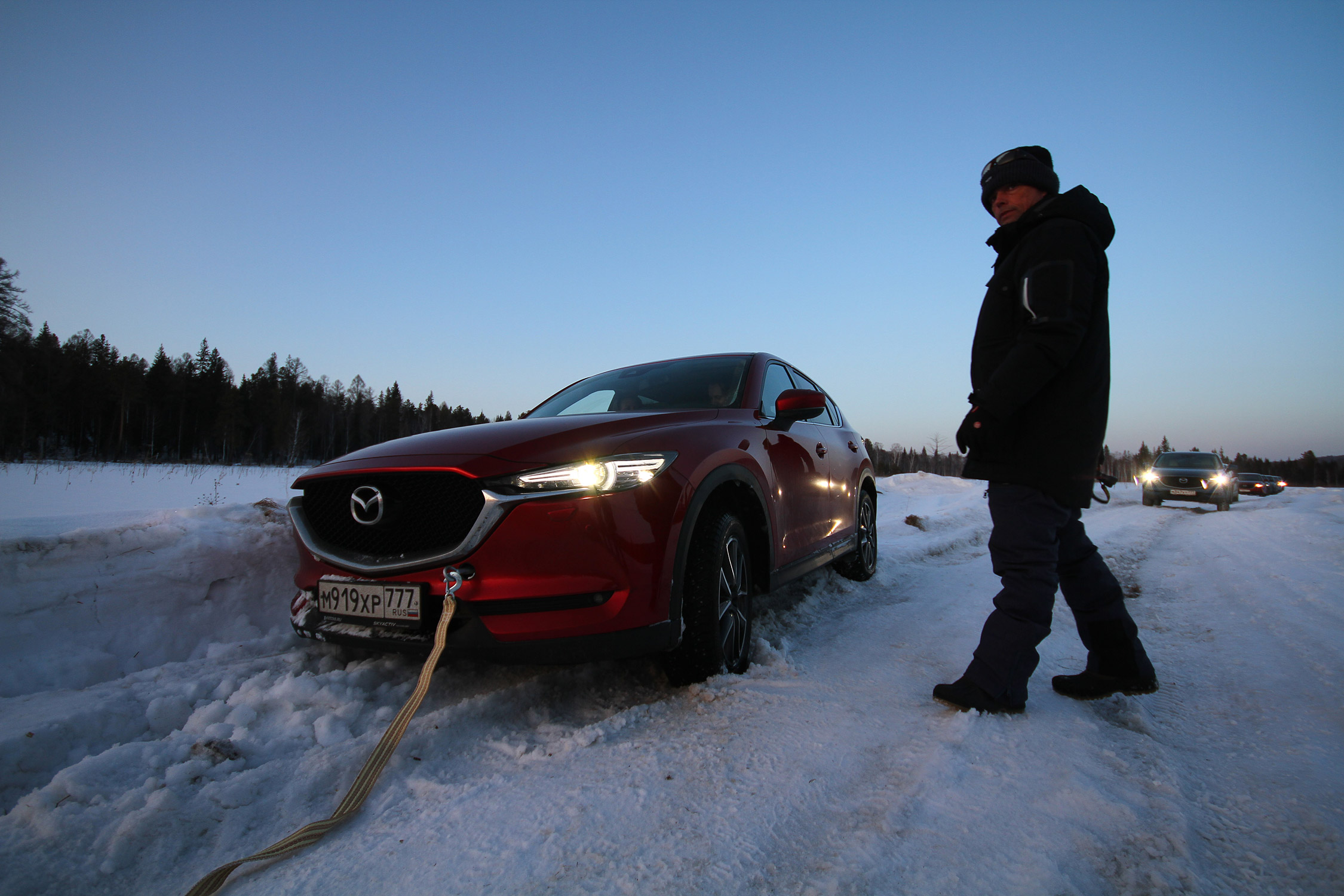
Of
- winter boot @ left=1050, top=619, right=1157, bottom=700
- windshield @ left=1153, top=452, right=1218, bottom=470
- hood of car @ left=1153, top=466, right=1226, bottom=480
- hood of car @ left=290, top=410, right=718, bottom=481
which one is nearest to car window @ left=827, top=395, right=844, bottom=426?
hood of car @ left=290, top=410, right=718, bottom=481

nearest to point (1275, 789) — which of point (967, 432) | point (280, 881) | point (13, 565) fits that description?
point (967, 432)

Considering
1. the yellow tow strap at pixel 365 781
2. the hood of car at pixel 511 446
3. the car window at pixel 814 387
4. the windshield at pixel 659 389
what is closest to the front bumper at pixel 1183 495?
the car window at pixel 814 387

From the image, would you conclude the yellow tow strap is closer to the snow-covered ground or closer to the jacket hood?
the snow-covered ground

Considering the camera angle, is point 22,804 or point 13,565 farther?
point 13,565

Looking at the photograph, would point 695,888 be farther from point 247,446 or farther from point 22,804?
point 247,446

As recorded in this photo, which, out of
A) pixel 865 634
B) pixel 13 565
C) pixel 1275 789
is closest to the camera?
pixel 1275 789

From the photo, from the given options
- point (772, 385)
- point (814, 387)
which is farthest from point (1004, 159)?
point (814, 387)

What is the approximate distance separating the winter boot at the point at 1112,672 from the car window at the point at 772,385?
182 centimetres

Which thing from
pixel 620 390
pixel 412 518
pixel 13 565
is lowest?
pixel 13 565

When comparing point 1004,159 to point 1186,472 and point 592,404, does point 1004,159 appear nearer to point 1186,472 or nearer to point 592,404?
point 592,404

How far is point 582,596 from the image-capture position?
203 centimetres

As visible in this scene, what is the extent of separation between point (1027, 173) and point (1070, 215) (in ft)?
0.84

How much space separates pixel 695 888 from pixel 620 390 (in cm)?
275

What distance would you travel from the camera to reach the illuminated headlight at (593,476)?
2072mm
